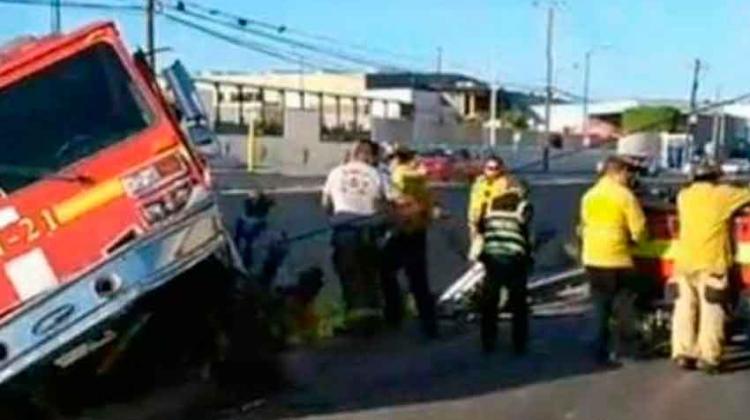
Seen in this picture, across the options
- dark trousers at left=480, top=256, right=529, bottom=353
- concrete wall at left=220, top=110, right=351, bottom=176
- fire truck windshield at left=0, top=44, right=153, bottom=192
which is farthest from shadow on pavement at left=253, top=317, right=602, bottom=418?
concrete wall at left=220, top=110, right=351, bottom=176

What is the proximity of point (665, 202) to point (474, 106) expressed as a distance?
111287 mm

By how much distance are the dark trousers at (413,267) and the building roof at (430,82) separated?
103m

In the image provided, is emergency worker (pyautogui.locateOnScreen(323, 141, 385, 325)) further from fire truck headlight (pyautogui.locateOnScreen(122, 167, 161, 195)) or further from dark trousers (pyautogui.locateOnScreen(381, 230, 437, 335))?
fire truck headlight (pyautogui.locateOnScreen(122, 167, 161, 195))

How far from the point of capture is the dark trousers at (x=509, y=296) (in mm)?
13961

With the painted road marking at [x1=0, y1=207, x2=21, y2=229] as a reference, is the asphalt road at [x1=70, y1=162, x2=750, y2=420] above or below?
below

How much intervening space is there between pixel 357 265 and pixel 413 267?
49cm

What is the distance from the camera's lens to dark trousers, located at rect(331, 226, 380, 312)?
1517 centimetres

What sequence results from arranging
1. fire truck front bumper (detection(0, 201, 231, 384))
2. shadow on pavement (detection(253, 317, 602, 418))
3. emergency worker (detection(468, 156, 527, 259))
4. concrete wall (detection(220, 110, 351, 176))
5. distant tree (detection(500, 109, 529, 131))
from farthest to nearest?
distant tree (detection(500, 109, 529, 131))
concrete wall (detection(220, 110, 351, 176))
emergency worker (detection(468, 156, 527, 259))
shadow on pavement (detection(253, 317, 602, 418))
fire truck front bumper (detection(0, 201, 231, 384))

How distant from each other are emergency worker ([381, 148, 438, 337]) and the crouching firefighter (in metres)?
1.29

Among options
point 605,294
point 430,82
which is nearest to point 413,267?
point 605,294

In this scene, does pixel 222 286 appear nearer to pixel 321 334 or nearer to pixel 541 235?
pixel 321 334

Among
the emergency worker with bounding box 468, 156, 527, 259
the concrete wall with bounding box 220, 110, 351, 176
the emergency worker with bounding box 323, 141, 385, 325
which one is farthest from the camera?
the concrete wall with bounding box 220, 110, 351, 176

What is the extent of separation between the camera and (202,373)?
12430 millimetres

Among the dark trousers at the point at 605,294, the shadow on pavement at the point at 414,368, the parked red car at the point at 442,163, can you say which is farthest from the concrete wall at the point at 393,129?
the dark trousers at the point at 605,294
